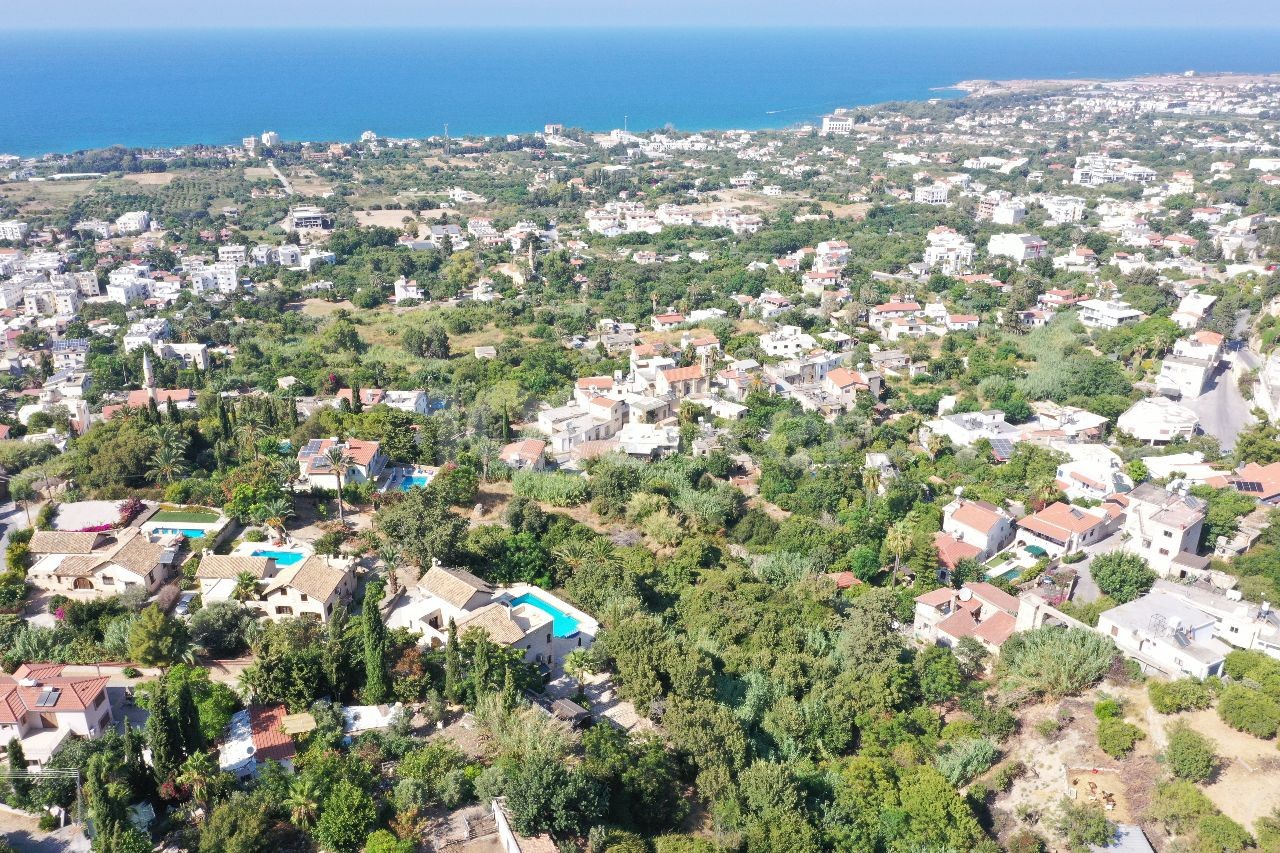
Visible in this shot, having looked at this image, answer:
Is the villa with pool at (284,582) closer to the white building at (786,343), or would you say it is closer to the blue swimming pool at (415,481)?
the blue swimming pool at (415,481)

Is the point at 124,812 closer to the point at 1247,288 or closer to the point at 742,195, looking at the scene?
the point at 1247,288

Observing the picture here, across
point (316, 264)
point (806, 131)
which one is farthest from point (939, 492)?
point (806, 131)

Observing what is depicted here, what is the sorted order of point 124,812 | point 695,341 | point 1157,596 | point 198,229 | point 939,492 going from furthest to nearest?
point 198,229 → point 695,341 → point 939,492 → point 1157,596 → point 124,812

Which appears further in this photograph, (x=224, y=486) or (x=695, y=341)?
(x=695, y=341)

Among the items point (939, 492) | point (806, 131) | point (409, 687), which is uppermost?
point (806, 131)

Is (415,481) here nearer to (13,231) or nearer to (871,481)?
(871,481)
